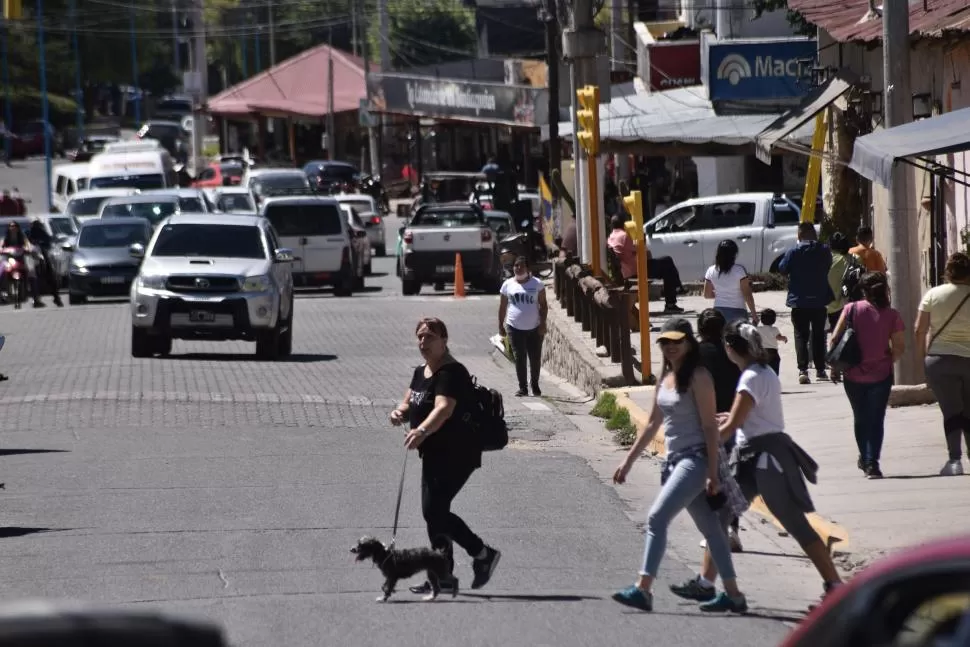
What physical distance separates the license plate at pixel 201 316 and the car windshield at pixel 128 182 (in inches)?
983

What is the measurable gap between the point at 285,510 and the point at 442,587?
121 inches

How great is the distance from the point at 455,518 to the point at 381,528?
6.37 feet

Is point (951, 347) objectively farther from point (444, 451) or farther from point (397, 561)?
point (397, 561)

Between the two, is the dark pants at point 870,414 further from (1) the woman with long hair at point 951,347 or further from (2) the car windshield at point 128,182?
(2) the car windshield at point 128,182

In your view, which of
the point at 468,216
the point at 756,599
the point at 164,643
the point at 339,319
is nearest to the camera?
the point at 164,643

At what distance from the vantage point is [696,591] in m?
9.18

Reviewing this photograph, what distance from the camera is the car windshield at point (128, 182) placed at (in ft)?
152

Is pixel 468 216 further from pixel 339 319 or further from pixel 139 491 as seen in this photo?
pixel 139 491

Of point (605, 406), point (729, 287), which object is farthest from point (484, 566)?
point (605, 406)

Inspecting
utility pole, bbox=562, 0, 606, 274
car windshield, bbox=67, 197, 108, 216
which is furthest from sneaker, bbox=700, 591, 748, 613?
car windshield, bbox=67, 197, 108, 216

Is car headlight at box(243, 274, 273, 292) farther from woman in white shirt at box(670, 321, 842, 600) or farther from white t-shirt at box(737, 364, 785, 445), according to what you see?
white t-shirt at box(737, 364, 785, 445)

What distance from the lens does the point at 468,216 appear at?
3497cm

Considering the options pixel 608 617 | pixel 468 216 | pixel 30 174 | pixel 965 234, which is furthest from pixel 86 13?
pixel 608 617

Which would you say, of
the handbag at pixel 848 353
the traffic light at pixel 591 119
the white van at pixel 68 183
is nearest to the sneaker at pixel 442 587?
the handbag at pixel 848 353
